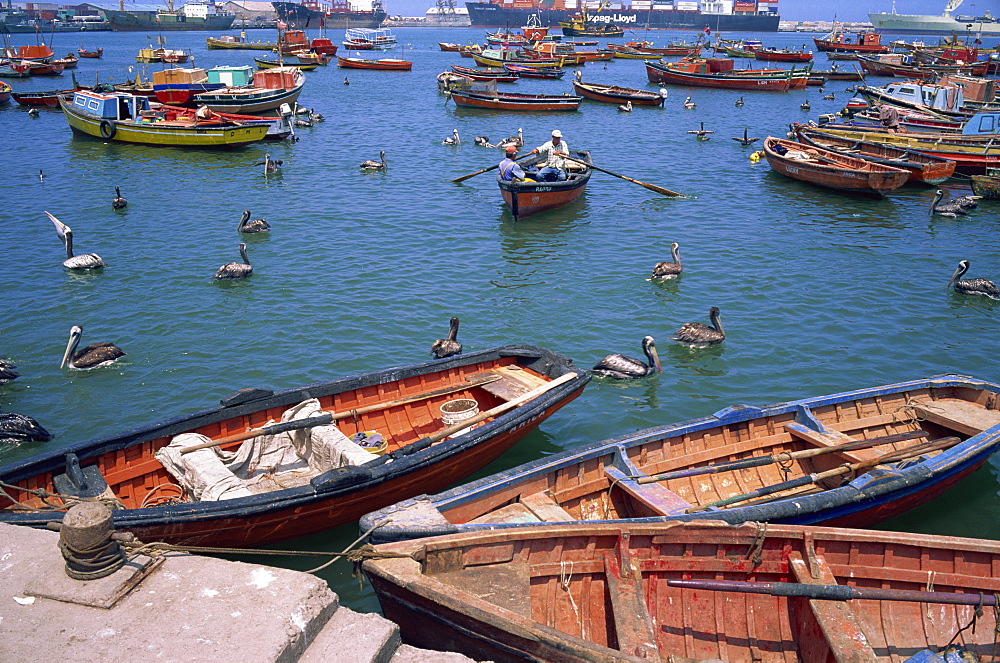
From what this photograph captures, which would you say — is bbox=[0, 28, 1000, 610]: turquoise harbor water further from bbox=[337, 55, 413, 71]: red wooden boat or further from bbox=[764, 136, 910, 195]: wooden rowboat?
bbox=[337, 55, 413, 71]: red wooden boat

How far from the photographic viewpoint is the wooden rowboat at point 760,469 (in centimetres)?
767

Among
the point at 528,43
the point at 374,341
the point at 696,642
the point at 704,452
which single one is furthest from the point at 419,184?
the point at 528,43

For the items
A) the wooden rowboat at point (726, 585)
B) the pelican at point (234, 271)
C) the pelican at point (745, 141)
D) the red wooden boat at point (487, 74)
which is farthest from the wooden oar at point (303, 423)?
the red wooden boat at point (487, 74)

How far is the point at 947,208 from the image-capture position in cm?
2362

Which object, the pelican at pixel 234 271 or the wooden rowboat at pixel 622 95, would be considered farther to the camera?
the wooden rowboat at pixel 622 95

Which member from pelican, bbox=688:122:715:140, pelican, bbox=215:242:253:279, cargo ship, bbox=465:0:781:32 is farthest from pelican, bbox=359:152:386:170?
cargo ship, bbox=465:0:781:32

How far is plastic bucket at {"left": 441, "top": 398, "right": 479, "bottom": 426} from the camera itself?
9914 mm

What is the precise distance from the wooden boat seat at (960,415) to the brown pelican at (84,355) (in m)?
13.2

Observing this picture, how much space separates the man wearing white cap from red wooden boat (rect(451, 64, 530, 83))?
3263 cm

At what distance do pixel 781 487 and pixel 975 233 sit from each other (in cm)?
1860

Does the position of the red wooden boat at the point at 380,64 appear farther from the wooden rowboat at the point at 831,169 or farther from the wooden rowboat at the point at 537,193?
the wooden rowboat at the point at 537,193

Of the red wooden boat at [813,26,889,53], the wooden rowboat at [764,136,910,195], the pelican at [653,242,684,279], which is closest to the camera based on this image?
the pelican at [653,242,684,279]

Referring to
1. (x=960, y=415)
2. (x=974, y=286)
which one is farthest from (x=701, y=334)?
(x=974, y=286)

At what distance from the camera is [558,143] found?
22.6 metres
